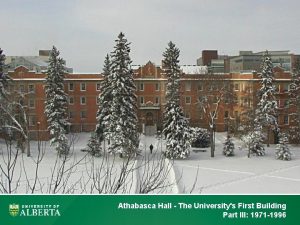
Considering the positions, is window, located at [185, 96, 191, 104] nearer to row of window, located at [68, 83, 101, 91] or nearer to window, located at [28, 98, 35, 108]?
row of window, located at [68, 83, 101, 91]

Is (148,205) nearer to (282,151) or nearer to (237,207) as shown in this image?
(237,207)

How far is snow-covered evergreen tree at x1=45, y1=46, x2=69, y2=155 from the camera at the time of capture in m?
9.95

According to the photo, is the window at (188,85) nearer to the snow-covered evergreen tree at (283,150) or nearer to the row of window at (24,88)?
the snow-covered evergreen tree at (283,150)

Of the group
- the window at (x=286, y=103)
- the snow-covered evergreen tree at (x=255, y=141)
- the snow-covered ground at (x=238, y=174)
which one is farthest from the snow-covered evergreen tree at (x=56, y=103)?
the window at (x=286, y=103)

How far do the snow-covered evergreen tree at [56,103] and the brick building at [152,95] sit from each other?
0.19 m

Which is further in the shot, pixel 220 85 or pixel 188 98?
pixel 188 98

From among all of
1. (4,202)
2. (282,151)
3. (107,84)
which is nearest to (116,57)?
(107,84)

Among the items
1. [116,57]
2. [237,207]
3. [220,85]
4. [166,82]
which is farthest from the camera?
[220,85]

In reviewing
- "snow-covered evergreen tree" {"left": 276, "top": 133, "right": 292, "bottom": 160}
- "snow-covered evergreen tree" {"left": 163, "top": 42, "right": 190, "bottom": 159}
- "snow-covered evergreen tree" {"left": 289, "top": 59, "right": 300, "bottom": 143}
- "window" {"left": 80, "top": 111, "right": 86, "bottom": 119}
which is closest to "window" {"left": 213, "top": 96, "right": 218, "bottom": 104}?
"snow-covered evergreen tree" {"left": 163, "top": 42, "right": 190, "bottom": 159}

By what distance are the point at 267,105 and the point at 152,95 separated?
11.5 ft

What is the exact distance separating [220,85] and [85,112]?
4.35 meters

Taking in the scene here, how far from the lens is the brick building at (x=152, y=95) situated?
34.1ft

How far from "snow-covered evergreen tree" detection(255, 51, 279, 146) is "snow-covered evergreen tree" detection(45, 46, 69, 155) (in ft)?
18.4

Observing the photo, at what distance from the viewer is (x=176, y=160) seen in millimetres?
10141
